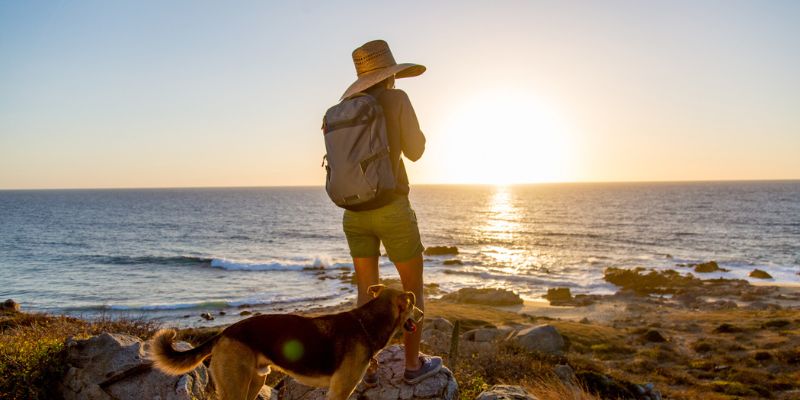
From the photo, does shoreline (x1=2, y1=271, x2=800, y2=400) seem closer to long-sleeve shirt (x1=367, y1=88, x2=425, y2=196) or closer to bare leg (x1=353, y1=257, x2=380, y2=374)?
bare leg (x1=353, y1=257, x2=380, y2=374)

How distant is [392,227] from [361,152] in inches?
27.9

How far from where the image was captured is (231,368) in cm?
373

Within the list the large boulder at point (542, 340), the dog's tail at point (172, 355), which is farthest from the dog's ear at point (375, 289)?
the large boulder at point (542, 340)

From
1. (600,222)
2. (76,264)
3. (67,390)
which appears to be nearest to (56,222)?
(76,264)

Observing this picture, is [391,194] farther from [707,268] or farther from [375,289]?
[707,268]

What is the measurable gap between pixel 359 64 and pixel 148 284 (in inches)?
1422

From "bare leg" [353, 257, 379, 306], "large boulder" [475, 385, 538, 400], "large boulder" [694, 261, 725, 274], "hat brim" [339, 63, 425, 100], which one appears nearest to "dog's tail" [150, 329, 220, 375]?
"bare leg" [353, 257, 379, 306]

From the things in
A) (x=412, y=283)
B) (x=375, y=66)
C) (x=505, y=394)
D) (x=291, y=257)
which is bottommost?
(x=291, y=257)

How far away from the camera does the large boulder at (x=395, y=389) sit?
16.7 feet

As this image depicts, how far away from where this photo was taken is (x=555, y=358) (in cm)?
1378

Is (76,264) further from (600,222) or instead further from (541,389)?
(600,222)

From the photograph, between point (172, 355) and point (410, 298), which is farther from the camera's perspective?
point (410, 298)

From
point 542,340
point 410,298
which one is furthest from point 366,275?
point 542,340

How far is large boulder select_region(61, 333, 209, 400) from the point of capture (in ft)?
17.3
